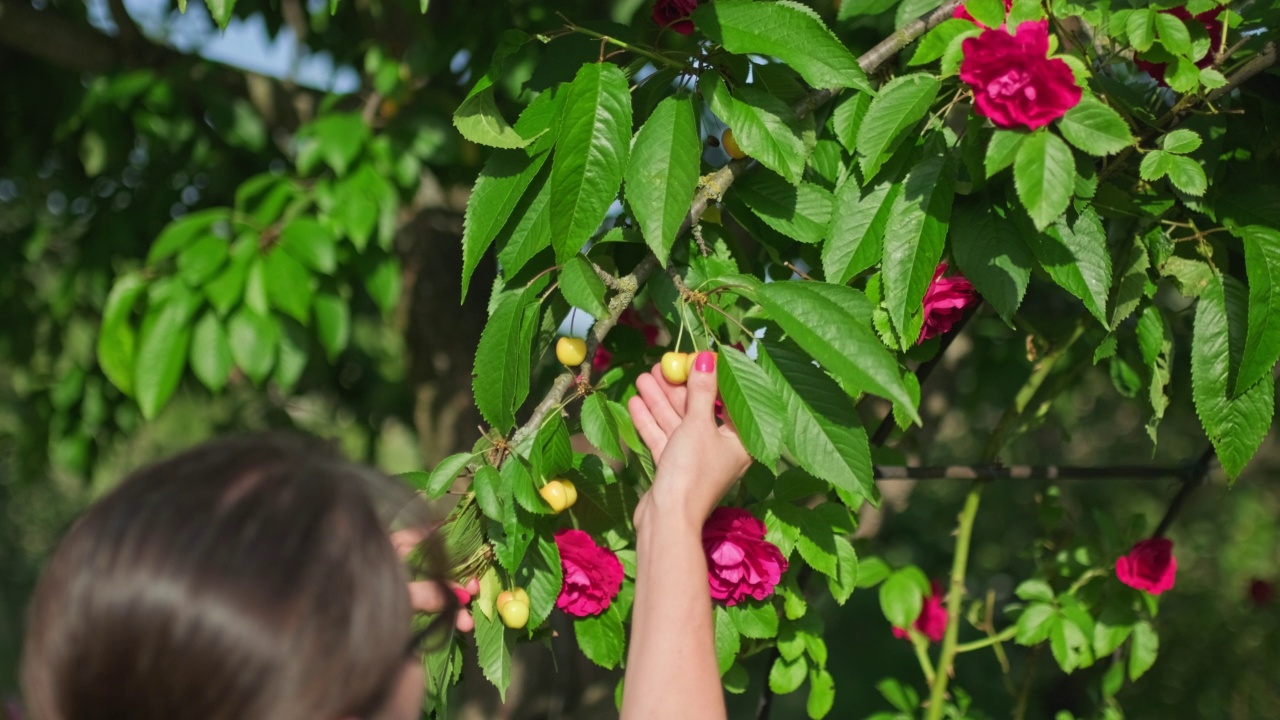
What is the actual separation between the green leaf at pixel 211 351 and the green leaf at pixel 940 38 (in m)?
1.36

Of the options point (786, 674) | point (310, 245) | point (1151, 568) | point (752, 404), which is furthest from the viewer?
point (310, 245)

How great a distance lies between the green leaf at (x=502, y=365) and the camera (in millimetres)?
1182

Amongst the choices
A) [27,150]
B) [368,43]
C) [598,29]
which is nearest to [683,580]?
[598,29]

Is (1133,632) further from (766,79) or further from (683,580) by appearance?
(766,79)

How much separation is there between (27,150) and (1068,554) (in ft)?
9.69

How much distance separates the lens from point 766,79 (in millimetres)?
1268

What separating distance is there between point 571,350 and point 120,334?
119 centimetres

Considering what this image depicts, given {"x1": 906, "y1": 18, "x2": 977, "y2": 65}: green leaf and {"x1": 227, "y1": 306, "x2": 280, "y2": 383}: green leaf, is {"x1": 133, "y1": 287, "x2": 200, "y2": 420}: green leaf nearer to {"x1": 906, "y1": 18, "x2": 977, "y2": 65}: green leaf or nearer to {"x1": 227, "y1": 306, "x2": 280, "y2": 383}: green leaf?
{"x1": 227, "y1": 306, "x2": 280, "y2": 383}: green leaf

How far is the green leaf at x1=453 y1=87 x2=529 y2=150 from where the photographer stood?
3.92 ft

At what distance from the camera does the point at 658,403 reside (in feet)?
4.05

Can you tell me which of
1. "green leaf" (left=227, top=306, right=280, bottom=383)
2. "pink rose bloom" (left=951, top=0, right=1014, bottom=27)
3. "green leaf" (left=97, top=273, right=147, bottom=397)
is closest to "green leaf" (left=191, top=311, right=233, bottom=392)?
"green leaf" (left=227, top=306, right=280, bottom=383)

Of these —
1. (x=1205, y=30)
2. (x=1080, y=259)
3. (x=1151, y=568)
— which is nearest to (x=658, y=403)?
(x=1080, y=259)

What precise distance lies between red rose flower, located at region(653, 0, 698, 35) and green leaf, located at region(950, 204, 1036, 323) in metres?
0.40

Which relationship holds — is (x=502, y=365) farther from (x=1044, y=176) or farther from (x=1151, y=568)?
(x=1151, y=568)
